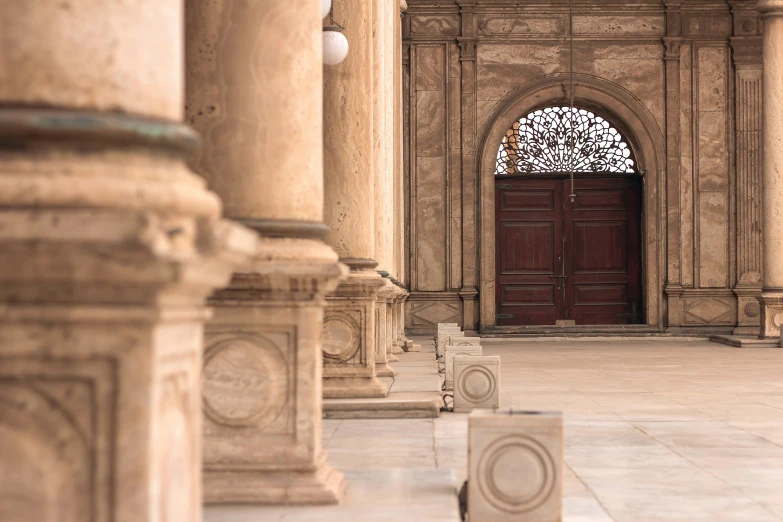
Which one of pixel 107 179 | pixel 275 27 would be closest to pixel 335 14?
pixel 275 27

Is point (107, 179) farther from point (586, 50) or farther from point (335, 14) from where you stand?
point (586, 50)

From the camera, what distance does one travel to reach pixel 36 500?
216cm

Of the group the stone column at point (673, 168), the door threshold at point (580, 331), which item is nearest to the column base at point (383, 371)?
the door threshold at point (580, 331)

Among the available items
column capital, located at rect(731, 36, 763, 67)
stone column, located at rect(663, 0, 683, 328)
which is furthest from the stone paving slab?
column capital, located at rect(731, 36, 763, 67)

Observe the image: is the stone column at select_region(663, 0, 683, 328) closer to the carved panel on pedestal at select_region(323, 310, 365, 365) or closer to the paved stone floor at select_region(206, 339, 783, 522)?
the paved stone floor at select_region(206, 339, 783, 522)

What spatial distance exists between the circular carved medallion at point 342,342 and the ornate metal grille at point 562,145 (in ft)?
44.0

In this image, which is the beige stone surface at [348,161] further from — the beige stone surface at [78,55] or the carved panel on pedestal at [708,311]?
the carved panel on pedestal at [708,311]

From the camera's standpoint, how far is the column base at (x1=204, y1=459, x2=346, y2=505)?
4531 millimetres

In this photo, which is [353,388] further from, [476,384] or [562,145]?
[562,145]

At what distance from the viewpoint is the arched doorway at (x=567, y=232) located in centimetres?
2152

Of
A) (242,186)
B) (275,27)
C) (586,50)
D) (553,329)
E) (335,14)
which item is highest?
(586,50)

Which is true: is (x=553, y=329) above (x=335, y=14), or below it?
below

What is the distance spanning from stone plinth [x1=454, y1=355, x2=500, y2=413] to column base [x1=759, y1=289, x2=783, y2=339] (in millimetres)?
11224

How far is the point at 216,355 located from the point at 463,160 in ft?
55.1
